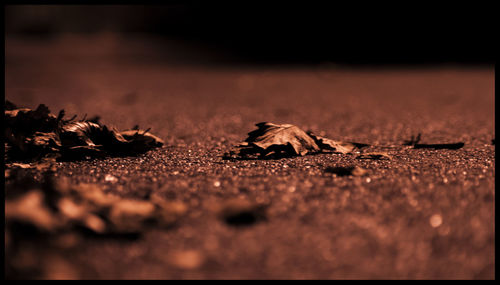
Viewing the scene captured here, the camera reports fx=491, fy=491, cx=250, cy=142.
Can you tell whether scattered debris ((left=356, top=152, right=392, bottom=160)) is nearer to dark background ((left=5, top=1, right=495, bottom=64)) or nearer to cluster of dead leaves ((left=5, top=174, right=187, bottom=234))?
cluster of dead leaves ((left=5, top=174, right=187, bottom=234))

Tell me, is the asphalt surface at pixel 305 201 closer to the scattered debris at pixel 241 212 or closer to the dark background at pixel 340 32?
the scattered debris at pixel 241 212

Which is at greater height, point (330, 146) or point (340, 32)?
point (340, 32)

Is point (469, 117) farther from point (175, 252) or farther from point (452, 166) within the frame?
point (175, 252)

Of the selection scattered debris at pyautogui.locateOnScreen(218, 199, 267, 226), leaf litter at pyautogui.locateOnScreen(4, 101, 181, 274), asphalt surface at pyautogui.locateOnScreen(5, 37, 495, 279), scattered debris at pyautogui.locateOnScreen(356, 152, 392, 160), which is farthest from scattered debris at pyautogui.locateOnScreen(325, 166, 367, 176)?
leaf litter at pyautogui.locateOnScreen(4, 101, 181, 274)

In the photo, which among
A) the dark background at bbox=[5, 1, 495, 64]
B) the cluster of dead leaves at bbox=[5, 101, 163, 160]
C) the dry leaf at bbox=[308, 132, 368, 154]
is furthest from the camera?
the dark background at bbox=[5, 1, 495, 64]

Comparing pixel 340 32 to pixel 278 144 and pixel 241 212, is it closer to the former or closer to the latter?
pixel 278 144

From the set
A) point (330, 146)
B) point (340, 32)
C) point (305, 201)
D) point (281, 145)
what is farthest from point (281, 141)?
point (340, 32)
